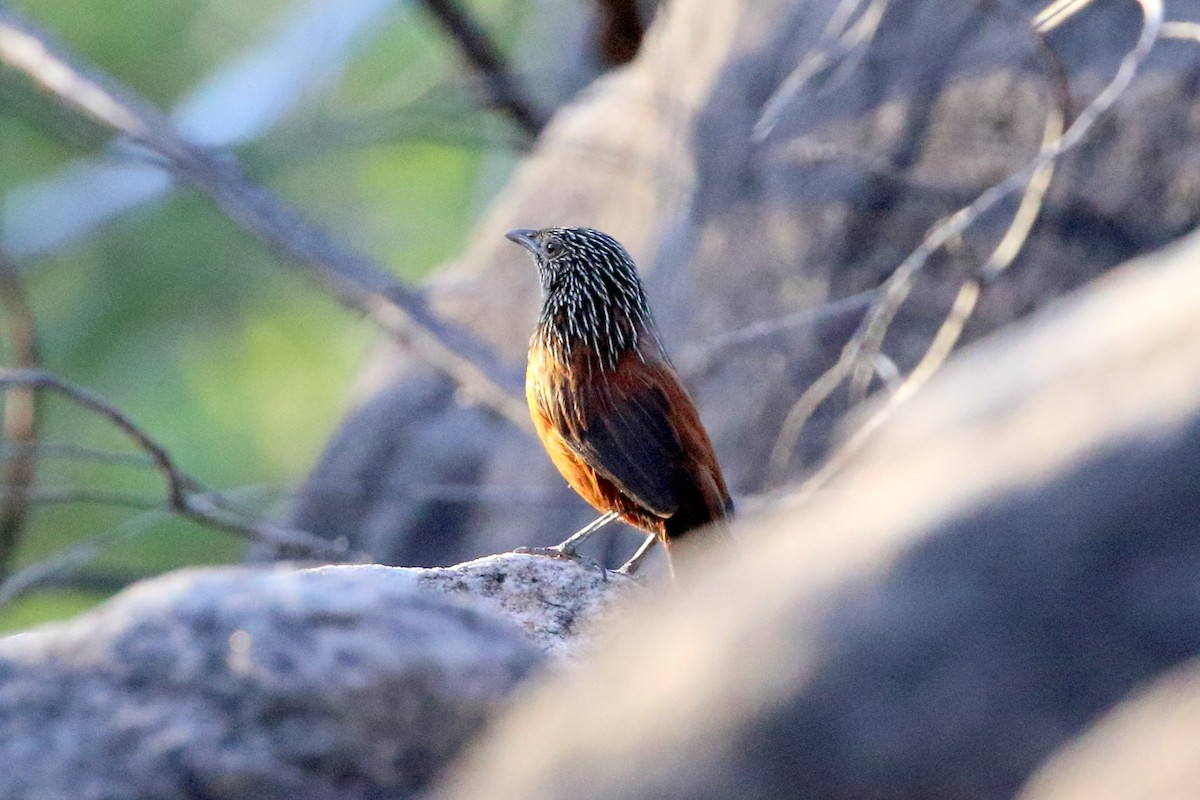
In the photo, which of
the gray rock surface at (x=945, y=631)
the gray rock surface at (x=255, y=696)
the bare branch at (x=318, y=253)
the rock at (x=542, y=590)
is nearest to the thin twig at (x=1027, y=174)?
the rock at (x=542, y=590)

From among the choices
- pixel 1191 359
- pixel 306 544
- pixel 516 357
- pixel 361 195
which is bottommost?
pixel 1191 359

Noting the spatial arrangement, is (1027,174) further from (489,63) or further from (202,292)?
(202,292)

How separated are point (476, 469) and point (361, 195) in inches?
459

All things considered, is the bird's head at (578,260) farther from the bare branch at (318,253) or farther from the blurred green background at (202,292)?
the blurred green background at (202,292)

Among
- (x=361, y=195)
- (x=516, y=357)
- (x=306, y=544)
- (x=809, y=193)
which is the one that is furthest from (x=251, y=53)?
(x=306, y=544)

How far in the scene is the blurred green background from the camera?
50.4 feet

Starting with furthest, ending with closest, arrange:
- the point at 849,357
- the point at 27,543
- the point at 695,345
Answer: the point at 27,543 → the point at 695,345 → the point at 849,357

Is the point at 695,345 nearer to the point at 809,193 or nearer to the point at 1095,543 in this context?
the point at 809,193

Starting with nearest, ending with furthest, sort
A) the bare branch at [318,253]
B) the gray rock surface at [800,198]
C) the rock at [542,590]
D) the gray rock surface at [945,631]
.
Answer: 1. the gray rock surface at [945,631]
2. the rock at [542,590]
3. the gray rock surface at [800,198]
4. the bare branch at [318,253]

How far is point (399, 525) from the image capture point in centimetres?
790

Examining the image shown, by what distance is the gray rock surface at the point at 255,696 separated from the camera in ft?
7.18

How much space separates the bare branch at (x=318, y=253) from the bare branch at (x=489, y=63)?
2780 mm

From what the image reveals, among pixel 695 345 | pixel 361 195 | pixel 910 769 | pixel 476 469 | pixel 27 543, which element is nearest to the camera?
pixel 910 769

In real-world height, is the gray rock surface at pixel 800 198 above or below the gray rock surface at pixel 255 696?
above
